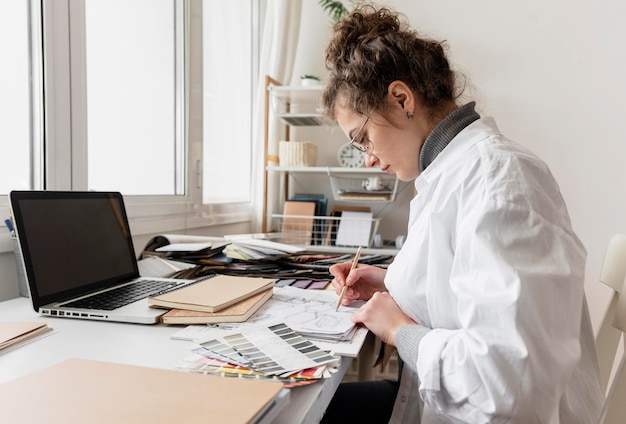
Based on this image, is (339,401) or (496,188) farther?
(339,401)

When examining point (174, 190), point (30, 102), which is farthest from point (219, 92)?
point (30, 102)

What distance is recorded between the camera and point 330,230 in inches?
86.7

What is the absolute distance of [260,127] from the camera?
89.7 inches

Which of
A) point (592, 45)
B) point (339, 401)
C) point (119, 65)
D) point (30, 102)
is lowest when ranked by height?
point (339, 401)

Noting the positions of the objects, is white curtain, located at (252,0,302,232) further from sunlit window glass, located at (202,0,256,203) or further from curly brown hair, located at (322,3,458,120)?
curly brown hair, located at (322,3,458,120)

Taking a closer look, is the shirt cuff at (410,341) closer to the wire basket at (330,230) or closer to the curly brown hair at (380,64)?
the curly brown hair at (380,64)

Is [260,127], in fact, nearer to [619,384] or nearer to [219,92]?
[219,92]

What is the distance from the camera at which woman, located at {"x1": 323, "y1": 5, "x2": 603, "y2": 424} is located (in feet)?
1.88

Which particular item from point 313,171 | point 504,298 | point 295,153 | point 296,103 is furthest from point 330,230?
point 504,298

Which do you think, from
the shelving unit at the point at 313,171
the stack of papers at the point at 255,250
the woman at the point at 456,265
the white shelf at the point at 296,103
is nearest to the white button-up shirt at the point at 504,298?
the woman at the point at 456,265

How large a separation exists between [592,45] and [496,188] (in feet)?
6.56

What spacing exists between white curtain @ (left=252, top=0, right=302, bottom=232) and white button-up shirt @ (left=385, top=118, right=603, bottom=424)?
162 cm

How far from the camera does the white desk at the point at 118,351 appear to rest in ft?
1.89

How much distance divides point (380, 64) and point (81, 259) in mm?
721
